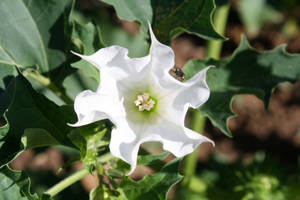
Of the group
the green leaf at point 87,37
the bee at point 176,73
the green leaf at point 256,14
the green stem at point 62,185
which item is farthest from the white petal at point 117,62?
the green leaf at point 256,14

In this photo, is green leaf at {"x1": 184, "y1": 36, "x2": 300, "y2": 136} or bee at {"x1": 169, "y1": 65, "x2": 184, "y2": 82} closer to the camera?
bee at {"x1": 169, "y1": 65, "x2": 184, "y2": 82}

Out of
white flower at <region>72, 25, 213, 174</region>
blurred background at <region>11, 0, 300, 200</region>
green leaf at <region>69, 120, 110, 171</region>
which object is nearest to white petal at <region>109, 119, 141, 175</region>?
white flower at <region>72, 25, 213, 174</region>

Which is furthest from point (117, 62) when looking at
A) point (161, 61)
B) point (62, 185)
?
point (62, 185)

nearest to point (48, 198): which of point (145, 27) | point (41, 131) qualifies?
point (41, 131)

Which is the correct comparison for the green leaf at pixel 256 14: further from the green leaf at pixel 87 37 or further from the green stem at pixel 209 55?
the green leaf at pixel 87 37

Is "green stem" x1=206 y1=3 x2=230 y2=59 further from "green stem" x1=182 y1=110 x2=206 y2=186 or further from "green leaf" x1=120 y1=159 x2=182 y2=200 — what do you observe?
"green leaf" x1=120 y1=159 x2=182 y2=200

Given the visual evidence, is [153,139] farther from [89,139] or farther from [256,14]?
[256,14]
